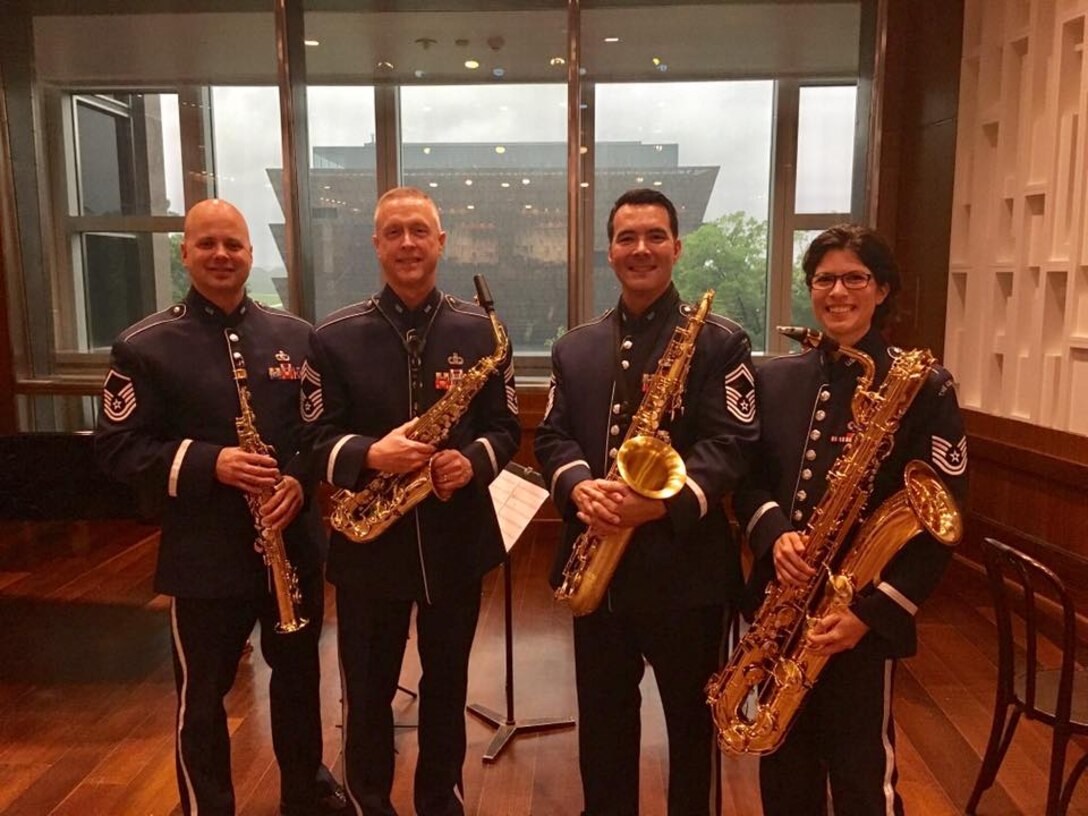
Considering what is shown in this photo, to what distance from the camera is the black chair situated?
2471 millimetres

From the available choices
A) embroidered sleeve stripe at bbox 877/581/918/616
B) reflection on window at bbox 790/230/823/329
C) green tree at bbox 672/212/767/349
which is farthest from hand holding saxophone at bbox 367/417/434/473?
reflection on window at bbox 790/230/823/329

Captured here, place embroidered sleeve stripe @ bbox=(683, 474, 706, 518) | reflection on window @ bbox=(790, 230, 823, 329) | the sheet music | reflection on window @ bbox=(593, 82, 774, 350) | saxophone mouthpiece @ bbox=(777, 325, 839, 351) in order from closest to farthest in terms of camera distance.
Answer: saxophone mouthpiece @ bbox=(777, 325, 839, 351)
embroidered sleeve stripe @ bbox=(683, 474, 706, 518)
the sheet music
reflection on window @ bbox=(593, 82, 774, 350)
reflection on window @ bbox=(790, 230, 823, 329)

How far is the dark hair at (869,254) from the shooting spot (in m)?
2.11

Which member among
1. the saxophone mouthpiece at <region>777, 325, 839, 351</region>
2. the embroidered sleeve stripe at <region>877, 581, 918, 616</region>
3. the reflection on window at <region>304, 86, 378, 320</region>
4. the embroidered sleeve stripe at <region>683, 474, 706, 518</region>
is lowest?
the embroidered sleeve stripe at <region>877, 581, 918, 616</region>

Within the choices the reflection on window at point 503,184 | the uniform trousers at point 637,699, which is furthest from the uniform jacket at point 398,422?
the reflection on window at point 503,184

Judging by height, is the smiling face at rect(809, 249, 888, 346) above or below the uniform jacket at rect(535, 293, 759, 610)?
above

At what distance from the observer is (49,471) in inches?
168

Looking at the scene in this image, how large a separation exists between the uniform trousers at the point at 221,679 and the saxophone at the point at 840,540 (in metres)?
1.34

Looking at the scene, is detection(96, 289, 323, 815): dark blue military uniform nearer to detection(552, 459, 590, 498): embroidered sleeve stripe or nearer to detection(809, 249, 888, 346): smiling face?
detection(552, 459, 590, 498): embroidered sleeve stripe

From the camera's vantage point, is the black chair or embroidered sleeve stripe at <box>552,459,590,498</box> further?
the black chair

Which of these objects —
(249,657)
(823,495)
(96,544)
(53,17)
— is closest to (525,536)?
(249,657)

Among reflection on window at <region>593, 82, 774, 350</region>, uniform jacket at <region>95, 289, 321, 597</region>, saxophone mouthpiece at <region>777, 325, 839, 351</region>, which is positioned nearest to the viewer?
saxophone mouthpiece at <region>777, 325, 839, 351</region>

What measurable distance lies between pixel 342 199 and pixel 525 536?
3.15 metres

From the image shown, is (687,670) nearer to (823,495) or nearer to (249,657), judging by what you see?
(823,495)
